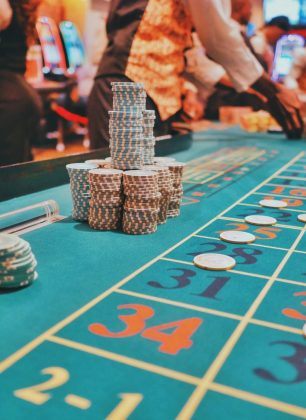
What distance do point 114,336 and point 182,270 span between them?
0.52 m

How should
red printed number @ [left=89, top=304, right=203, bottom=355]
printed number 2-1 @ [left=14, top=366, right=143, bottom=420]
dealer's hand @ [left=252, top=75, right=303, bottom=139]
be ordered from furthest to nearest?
dealer's hand @ [left=252, top=75, right=303, bottom=139], red printed number @ [left=89, top=304, right=203, bottom=355], printed number 2-1 @ [left=14, top=366, right=143, bottom=420]

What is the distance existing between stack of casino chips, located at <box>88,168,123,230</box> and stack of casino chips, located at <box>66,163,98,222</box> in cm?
8

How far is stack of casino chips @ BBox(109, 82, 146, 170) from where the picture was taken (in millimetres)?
2305

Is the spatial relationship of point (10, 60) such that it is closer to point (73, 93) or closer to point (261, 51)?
point (73, 93)

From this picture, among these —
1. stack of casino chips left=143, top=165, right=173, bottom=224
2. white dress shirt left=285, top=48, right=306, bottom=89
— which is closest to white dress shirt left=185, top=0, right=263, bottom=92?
stack of casino chips left=143, top=165, right=173, bottom=224

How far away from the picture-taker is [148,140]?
8.24 feet

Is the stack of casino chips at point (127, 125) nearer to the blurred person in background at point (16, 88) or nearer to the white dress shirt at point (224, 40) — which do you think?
the white dress shirt at point (224, 40)

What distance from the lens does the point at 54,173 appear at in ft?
10.2

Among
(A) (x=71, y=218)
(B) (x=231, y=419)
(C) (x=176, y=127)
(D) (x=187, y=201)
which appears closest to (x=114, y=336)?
(B) (x=231, y=419)

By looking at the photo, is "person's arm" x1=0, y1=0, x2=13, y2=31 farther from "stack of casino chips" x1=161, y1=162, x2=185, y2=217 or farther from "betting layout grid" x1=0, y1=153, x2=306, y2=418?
"betting layout grid" x1=0, y1=153, x2=306, y2=418

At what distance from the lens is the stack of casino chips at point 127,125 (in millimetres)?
2305

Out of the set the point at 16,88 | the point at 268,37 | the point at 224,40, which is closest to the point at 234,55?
the point at 224,40

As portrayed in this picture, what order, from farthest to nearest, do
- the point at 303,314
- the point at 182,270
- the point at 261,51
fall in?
the point at 261,51 → the point at 182,270 → the point at 303,314

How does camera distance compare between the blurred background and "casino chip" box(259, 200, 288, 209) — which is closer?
"casino chip" box(259, 200, 288, 209)
